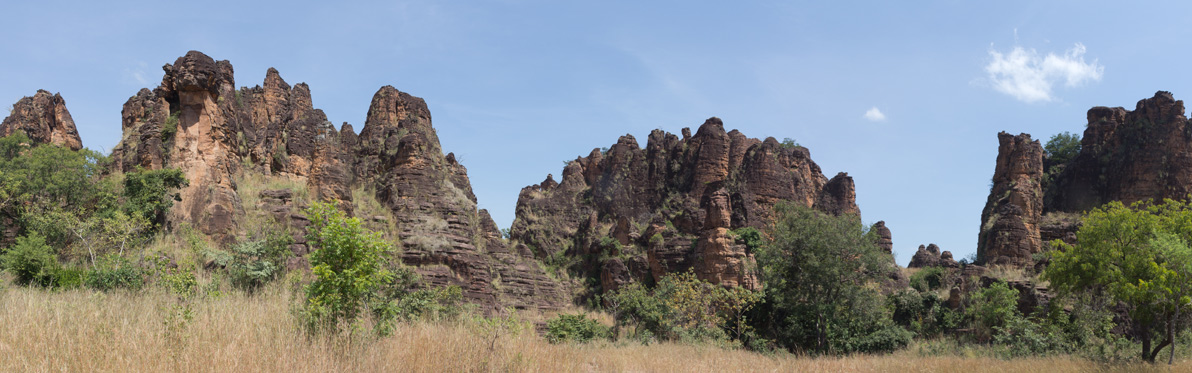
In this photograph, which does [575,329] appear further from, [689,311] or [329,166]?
[329,166]

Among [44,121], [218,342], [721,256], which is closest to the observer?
[218,342]

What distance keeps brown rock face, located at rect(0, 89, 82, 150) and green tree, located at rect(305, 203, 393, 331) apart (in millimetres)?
45627

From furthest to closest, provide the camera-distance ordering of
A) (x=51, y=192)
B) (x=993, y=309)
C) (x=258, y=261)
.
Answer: (x=993, y=309) < (x=51, y=192) < (x=258, y=261)

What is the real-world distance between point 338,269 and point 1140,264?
2132 centimetres

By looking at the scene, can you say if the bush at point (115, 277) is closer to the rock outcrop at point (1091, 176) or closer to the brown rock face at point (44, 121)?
the brown rock face at point (44, 121)

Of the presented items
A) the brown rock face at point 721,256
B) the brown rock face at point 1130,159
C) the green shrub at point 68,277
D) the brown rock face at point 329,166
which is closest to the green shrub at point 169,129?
the brown rock face at point 329,166

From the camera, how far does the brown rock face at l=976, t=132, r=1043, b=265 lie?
38.2 metres

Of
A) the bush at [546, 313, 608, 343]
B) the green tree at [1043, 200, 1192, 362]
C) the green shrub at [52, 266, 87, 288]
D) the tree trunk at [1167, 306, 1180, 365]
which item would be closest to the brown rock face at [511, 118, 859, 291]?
the bush at [546, 313, 608, 343]

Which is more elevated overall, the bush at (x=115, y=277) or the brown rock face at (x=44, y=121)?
the brown rock face at (x=44, y=121)

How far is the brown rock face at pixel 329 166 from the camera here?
2569 centimetres

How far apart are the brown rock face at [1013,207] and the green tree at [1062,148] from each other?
32.2 ft

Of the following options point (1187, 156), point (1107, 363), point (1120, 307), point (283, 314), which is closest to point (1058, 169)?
→ point (1187, 156)

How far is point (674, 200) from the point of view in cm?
5553

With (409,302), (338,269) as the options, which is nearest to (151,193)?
(409,302)
